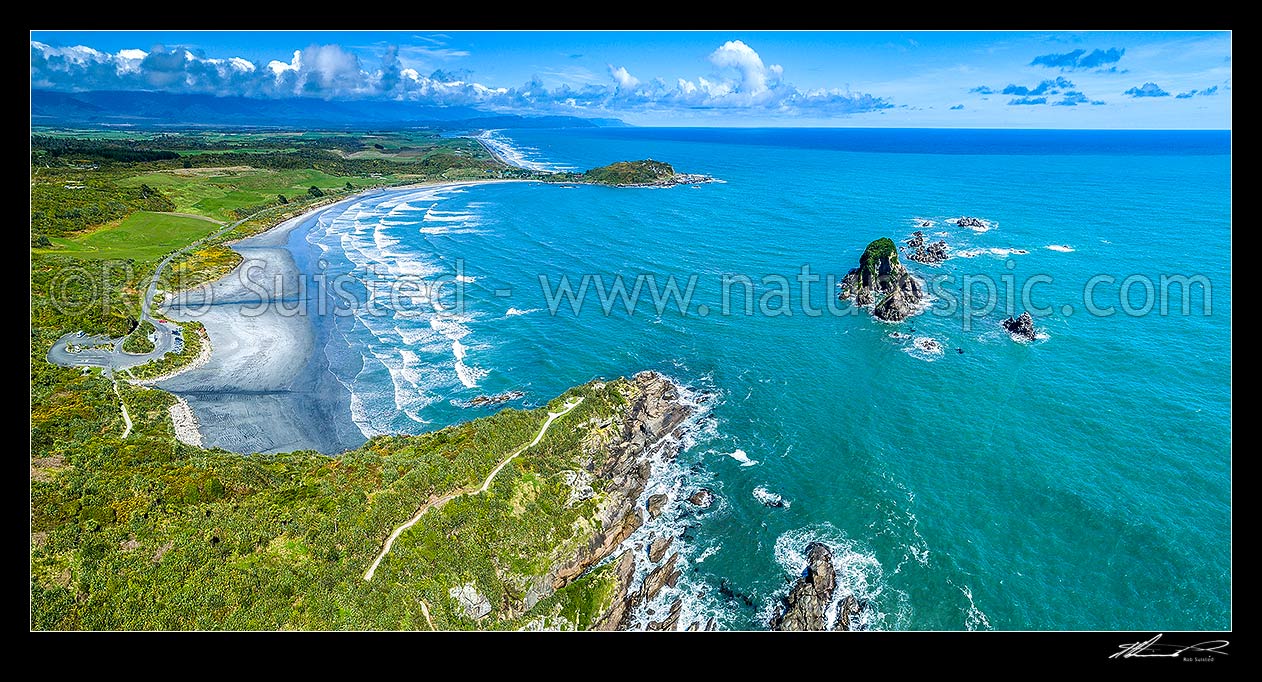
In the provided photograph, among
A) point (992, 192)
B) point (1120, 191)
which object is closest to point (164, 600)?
→ point (992, 192)

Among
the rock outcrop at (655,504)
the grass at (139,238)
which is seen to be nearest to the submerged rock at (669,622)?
the rock outcrop at (655,504)

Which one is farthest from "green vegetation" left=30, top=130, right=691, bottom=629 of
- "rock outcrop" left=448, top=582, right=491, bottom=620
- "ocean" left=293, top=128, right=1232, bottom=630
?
"ocean" left=293, top=128, right=1232, bottom=630

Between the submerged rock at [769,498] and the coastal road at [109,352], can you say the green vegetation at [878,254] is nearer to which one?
the submerged rock at [769,498]

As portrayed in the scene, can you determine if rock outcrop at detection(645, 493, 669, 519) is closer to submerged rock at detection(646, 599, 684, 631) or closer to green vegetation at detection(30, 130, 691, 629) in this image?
green vegetation at detection(30, 130, 691, 629)

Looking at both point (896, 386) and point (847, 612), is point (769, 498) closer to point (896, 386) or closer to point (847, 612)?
point (847, 612)

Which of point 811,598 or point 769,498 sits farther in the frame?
point 769,498
